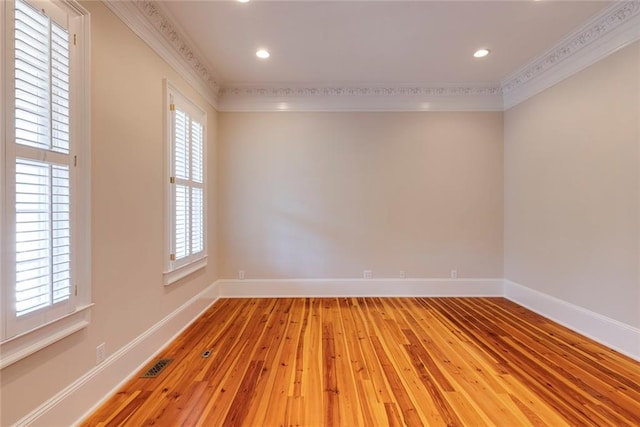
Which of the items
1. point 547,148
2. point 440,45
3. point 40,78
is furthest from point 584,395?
point 40,78

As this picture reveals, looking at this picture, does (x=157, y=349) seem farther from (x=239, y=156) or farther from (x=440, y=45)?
(x=440, y=45)

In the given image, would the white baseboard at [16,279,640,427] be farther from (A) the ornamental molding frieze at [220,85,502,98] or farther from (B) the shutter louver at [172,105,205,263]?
(A) the ornamental molding frieze at [220,85,502,98]

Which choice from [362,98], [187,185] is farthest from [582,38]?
[187,185]

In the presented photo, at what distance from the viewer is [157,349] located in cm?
230

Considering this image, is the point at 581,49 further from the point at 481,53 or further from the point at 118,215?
the point at 118,215

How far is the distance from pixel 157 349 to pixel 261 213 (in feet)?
6.60

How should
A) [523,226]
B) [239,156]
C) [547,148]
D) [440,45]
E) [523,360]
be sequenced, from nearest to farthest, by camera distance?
[523,360] < [440,45] < [547,148] < [523,226] < [239,156]

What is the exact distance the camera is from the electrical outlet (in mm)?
1710

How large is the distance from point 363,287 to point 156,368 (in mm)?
2602

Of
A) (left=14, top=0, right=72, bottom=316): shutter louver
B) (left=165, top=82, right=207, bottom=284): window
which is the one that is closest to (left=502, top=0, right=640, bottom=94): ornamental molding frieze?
(left=165, top=82, right=207, bottom=284): window

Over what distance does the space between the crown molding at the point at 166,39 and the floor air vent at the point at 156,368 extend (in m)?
2.69

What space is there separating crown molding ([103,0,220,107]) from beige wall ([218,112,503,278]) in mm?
662

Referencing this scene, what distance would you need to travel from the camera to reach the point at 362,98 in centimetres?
374

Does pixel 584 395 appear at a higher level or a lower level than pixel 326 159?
lower
